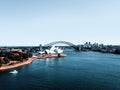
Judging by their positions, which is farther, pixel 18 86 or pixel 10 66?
pixel 10 66

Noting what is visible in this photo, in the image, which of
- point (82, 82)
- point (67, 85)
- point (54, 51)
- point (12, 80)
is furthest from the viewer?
point (54, 51)

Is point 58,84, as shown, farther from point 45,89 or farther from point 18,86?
point 18,86

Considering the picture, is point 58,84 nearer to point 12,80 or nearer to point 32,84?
point 32,84

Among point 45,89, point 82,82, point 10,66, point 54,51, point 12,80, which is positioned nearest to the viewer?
point 45,89

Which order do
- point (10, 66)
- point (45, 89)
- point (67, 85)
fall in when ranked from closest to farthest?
1. point (45, 89)
2. point (67, 85)
3. point (10, 66)

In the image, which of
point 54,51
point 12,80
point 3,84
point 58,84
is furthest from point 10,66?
point 54,51

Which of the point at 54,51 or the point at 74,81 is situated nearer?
the point at 74,81

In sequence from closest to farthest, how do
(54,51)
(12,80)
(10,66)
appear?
(12,80) < (10,66) < (54,51)

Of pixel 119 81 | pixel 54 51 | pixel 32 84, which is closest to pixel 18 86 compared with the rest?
pixel 32 84

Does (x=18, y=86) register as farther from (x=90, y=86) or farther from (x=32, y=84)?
(x=90, y=86)
